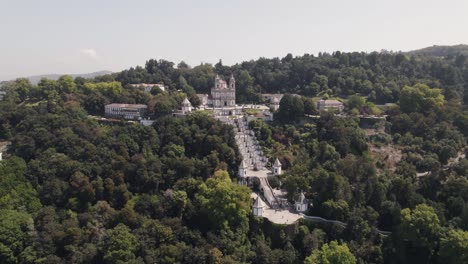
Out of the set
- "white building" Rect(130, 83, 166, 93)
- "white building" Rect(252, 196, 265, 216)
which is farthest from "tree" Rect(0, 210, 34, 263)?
"white building" Rect(130, 83, 166, 93)

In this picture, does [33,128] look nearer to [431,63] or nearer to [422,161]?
[422,161]

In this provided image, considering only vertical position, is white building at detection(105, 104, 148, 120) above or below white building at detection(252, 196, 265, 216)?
above

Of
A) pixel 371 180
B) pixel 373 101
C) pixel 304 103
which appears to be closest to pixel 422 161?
pixel 371 180

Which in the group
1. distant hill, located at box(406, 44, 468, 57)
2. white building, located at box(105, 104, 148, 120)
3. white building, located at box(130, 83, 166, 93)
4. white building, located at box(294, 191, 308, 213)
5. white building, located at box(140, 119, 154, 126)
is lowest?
white building, located at box(294, 191, 308, 213)

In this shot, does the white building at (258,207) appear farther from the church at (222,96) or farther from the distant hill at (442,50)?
the distant hill at (442,50)

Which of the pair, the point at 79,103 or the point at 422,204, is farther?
the point at 79,103

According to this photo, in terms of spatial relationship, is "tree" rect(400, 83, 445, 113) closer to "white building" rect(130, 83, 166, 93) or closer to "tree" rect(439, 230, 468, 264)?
"tree" rect(439, 230, 468, 264)
